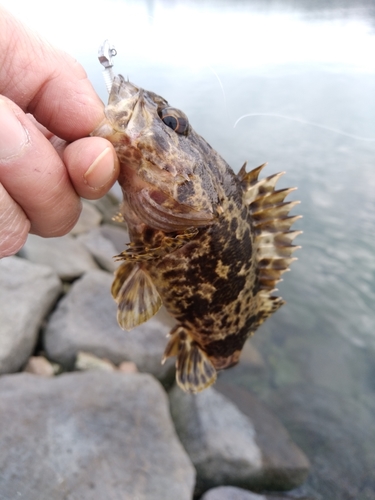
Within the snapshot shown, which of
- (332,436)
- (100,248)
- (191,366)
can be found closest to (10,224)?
(191,366)

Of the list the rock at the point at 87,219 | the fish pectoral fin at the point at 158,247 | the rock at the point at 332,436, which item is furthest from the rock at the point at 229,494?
the rock at the point at 87,219

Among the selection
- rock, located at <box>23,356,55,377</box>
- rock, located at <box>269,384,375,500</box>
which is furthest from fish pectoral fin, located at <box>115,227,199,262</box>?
rock, located at <box>269,384,375,500</box>

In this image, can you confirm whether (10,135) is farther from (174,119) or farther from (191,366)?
(191,366)

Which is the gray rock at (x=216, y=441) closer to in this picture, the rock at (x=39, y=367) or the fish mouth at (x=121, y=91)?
the rock at (x=39, y=367)

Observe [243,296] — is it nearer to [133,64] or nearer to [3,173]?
[3,173]

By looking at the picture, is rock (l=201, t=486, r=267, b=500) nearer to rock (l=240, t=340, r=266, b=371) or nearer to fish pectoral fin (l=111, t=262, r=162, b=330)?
rock (l=240, t=340, r=266, b=371)

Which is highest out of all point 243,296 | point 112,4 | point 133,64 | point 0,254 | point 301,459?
point 112,4

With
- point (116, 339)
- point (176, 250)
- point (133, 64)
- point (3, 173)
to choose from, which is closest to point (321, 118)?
point (133, 64)

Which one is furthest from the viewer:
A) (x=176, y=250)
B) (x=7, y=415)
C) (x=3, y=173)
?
(x=7, y=415)
